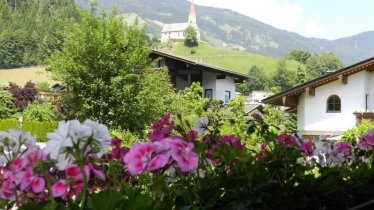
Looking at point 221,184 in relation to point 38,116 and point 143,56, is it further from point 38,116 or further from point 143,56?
point 38,116

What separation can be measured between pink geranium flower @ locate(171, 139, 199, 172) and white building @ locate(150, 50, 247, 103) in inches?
971

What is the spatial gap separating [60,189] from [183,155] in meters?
0.31

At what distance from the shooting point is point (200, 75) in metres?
27.8

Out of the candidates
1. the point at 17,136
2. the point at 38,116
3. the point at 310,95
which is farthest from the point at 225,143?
the point at 38,116

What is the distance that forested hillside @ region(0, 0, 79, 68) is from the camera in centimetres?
8131

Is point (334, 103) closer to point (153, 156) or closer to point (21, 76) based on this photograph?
point (153, 156)

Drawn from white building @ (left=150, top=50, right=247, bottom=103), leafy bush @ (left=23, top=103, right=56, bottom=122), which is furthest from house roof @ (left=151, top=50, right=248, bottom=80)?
leafy bush @ (left=23, top=103, right=56, bottom=122)

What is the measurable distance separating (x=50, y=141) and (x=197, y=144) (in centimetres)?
64

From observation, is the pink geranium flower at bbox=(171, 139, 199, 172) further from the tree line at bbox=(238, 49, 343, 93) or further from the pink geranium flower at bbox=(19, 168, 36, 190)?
the tree line at bbox=(238, 49, 343, 93)

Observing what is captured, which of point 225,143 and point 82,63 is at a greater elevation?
point 82,63

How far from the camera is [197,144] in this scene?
1602 mm

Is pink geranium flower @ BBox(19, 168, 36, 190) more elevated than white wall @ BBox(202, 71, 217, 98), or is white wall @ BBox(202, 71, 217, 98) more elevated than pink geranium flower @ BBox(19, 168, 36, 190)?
white wall @ BBox(202, 71, 217, 98)

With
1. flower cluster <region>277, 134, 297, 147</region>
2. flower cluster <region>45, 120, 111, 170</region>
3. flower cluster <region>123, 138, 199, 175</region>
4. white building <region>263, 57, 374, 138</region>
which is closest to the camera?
flower cluster <region>45, 120, 111, 170</region>

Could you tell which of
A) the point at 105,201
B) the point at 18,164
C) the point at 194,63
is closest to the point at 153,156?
the point at 105,201
